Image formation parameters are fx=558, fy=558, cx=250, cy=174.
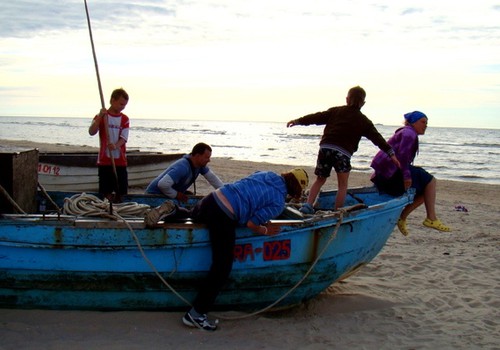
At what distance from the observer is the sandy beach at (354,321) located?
4.32m

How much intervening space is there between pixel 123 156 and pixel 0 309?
250 centimetres

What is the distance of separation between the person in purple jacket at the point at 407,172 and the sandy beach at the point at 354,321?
29.4 inches

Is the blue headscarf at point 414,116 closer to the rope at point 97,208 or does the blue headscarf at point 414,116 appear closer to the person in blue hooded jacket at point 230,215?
the person in blue hooded jacket at point 230,215

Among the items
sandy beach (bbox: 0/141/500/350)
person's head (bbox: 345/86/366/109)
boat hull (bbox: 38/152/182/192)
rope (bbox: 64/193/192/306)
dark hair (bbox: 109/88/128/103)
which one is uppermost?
person's head (bbox: 345/86/366/109)

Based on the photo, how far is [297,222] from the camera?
4.64 m

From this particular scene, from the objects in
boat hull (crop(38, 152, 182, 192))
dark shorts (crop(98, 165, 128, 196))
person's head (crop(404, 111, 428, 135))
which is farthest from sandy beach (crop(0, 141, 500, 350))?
boat hull (crop(38, 152, 182, 192))

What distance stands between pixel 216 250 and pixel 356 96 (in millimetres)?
2492

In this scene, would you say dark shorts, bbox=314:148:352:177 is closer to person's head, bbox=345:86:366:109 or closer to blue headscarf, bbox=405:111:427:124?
person's head, bbox=345:86:366:109

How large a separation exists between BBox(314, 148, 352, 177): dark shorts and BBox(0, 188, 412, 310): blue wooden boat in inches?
39.9

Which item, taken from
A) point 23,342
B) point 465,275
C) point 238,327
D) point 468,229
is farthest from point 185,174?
point 468,229

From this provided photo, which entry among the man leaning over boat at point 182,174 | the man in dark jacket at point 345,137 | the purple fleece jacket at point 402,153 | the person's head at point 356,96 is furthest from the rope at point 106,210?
the purple fleece jacket at point 402,153

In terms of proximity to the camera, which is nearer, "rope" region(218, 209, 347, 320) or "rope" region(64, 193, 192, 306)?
"rope" region(64, 193, 192, 306)

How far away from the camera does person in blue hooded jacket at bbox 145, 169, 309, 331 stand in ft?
14.4

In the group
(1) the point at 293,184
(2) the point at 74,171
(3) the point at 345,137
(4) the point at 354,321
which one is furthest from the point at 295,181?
(2) the point at 74,171
